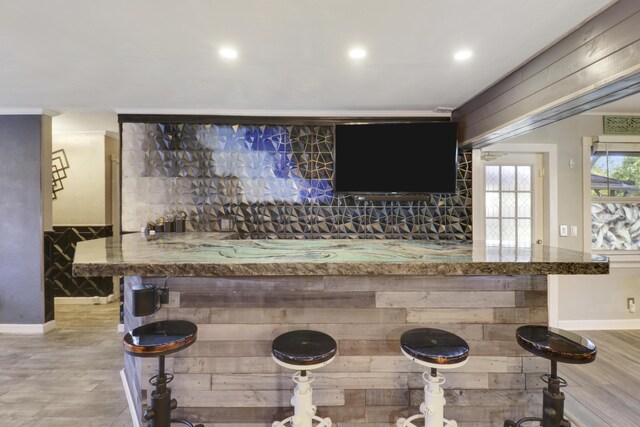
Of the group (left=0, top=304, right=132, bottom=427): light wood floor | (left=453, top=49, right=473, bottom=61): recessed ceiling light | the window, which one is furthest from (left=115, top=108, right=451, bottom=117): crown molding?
(left=0, top=304, right=132, bottom=427): light wood floor

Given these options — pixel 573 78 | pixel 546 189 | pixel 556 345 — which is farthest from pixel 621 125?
pixel 556 345

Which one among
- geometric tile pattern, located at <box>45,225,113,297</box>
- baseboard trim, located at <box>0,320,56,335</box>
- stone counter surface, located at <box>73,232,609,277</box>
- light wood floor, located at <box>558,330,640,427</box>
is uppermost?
stone counter surface, located at <box>73,232,609,277</box>

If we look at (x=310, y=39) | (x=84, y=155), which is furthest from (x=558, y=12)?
(x=84, y=155)

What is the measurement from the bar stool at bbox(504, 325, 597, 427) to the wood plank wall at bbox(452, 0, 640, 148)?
1429 mm

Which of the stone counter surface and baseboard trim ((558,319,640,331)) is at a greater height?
the stone counter surface

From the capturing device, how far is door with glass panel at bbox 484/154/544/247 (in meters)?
3.81

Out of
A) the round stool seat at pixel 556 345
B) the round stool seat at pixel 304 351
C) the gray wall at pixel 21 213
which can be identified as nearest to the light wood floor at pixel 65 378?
the gray wall at pixel 21 213

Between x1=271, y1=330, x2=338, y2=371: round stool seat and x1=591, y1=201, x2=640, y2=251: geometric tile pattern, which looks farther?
x1=591, y1=201, x2=640, y2=251: geometric tile pattern

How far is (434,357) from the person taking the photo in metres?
1.46

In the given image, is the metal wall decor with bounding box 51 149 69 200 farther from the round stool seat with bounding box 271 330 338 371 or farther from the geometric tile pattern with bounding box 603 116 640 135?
the geometric tile pattern with bounding box 603 116 640 135

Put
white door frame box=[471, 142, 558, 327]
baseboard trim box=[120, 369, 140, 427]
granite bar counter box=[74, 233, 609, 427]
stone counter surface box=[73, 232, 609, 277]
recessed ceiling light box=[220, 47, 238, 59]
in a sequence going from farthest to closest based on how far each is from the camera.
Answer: white door frame box=[471, 142, 558, 327], recessed ceiling light box=[220, 47, 238, 59], baseboard trim box=[120, 369, 140, 427], granite bar counter box=[74, 233, 609, 427], stone counter surface box=[73, 232, 609, 277]

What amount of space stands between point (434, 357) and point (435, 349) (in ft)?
0.20

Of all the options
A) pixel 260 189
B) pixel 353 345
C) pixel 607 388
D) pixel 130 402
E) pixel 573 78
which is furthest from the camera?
pixel 260 189

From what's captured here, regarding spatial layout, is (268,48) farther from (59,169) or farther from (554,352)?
(59,169)
